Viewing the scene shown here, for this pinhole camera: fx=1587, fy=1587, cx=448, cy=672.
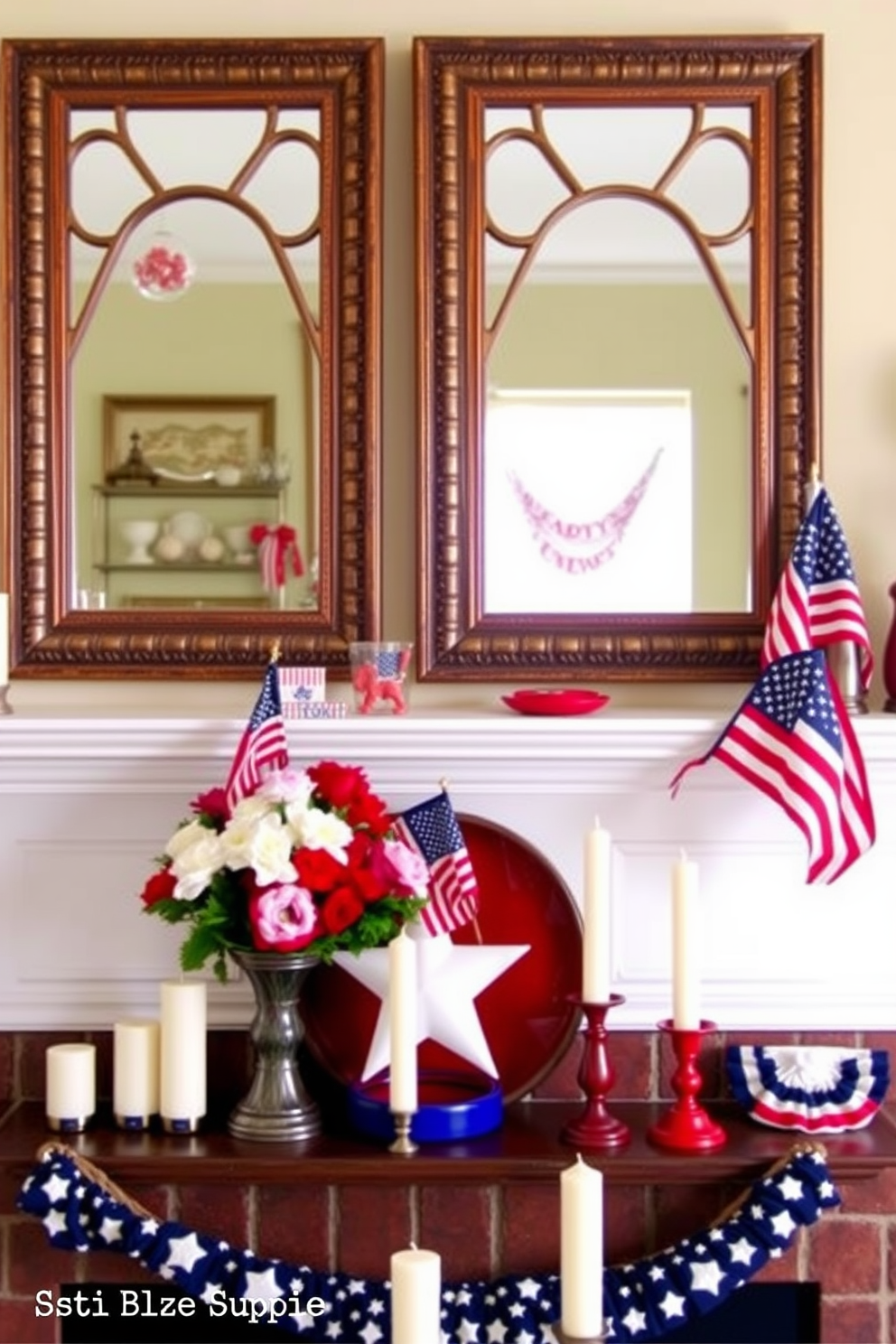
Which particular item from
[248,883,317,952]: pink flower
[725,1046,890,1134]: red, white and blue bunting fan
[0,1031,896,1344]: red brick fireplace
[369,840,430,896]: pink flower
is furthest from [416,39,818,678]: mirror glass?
[0,1031,896,1344]: red brick fireplace

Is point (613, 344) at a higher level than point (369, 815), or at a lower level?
higher

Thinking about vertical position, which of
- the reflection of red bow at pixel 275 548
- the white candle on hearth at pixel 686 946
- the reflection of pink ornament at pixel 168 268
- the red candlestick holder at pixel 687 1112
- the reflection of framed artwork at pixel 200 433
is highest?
the reflection of pink ornament at pixel 168 268

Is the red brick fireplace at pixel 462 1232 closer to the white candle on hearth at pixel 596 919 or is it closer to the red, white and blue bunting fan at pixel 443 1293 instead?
the red, white and blue bunting fan at pixel 443 1293

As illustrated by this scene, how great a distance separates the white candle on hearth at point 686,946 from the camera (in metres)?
2.25

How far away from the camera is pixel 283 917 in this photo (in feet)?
7.09

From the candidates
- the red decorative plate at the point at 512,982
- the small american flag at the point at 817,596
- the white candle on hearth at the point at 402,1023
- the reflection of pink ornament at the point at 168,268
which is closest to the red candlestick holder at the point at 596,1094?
the red decorative plate at the point at 512,982

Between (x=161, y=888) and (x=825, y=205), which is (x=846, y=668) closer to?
(x=825, y=205)

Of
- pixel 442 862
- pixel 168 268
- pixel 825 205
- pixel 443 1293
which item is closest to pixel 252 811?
pixel 442 862

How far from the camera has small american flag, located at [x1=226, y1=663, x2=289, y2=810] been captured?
2.23 m

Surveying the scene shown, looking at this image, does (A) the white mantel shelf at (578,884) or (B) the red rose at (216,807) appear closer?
(B) the red rose at (216,807)

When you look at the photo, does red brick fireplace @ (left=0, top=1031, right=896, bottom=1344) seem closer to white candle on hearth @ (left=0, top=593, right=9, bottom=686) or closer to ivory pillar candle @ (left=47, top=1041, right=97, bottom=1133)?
ivory pillar candle @ (left=47, top=1041, right=97, bottom=1133)

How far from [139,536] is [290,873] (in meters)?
0.64

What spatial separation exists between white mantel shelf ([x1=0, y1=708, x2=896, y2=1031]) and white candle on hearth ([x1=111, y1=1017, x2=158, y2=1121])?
4.4 inches

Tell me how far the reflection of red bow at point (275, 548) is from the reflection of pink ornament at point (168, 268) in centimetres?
38
